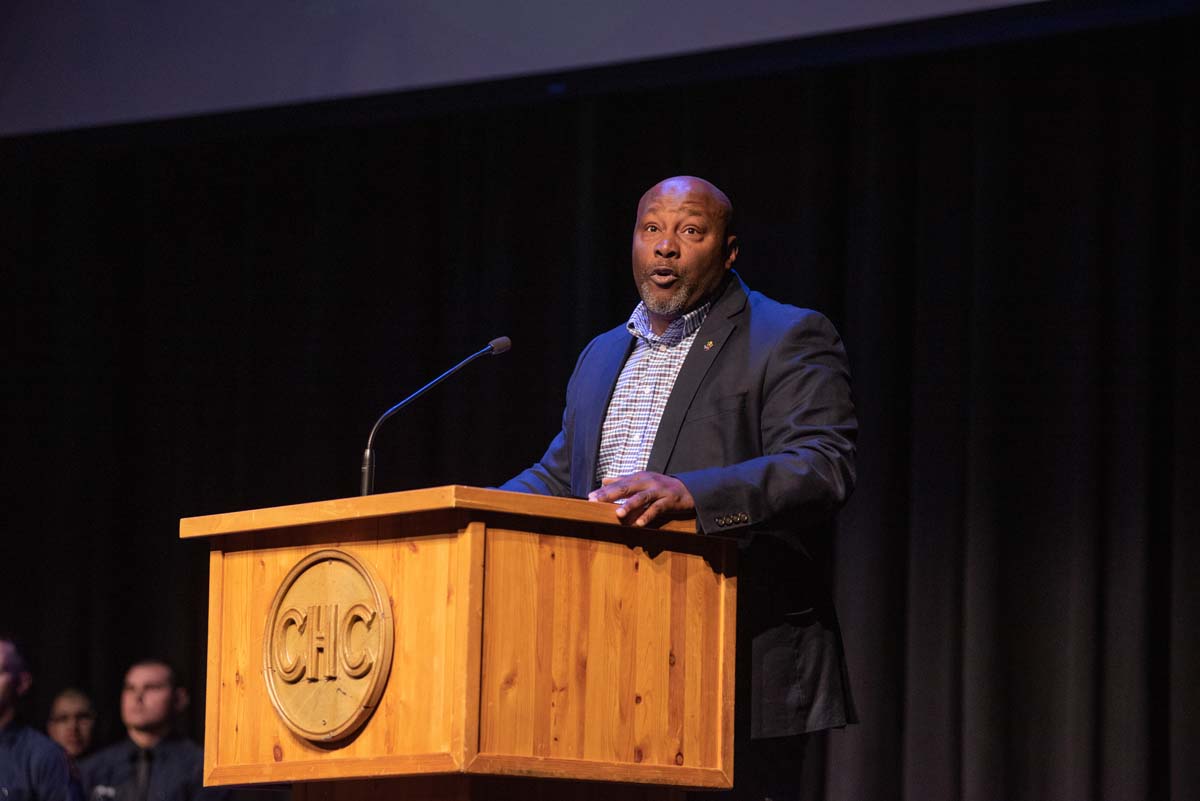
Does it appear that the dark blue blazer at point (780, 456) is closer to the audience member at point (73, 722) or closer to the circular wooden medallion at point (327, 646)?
the circular wooden medallion at point (327, 646)

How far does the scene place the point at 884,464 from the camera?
15.6ft

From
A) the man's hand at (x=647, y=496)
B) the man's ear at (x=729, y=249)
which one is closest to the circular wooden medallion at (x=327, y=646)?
the man's hand at (x=647, y=496)

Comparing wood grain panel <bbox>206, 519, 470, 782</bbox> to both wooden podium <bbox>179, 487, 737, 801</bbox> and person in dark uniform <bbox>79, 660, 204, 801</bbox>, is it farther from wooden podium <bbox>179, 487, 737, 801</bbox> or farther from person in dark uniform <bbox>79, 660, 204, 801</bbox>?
person in dark uniform <bbox>79, 660, 204, 801</bbox>

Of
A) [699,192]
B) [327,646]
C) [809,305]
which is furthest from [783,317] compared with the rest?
[809,305]

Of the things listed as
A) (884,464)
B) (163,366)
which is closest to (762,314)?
(884,464)

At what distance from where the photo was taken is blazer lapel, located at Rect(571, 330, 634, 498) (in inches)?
115

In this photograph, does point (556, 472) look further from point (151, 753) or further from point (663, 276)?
point (151, 753)

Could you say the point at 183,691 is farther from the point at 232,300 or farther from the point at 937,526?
the point at 937,526

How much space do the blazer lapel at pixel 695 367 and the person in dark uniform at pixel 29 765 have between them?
3143 millimetres

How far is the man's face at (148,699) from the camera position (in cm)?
546

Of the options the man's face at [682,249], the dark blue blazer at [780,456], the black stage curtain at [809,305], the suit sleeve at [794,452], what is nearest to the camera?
the suit sleeve at [794,452]

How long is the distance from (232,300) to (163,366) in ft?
1.27

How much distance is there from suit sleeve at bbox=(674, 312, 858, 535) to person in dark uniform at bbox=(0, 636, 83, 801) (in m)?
3.30

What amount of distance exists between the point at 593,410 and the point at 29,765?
9.91 ft
